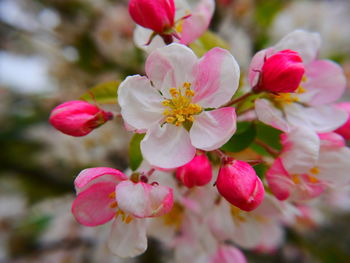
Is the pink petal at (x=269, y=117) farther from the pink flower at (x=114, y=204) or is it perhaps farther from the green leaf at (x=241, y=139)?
the pink flower at (x=114, y=204)

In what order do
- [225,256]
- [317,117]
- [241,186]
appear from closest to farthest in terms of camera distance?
[241,186], [317,117], [225,256]

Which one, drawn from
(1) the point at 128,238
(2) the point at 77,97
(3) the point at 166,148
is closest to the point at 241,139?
(3) the point at 166,148

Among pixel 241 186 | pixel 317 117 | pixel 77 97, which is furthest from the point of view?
pixel 77 97

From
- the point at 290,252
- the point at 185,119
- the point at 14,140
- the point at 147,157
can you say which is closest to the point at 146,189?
the point at 147,157

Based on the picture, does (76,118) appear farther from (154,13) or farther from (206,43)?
(206,43)

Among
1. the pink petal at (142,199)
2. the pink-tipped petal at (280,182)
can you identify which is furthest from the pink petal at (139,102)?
the pink-tipped petal at (280,182)

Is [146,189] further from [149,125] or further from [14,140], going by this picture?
[14,140]

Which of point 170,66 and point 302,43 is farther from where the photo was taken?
point 302,43
